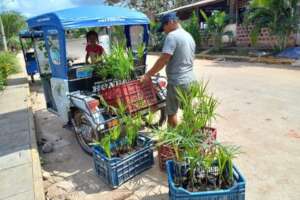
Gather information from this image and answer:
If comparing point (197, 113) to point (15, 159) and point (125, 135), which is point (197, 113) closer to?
point (125, 135)

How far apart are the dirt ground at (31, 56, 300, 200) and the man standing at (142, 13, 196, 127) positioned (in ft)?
3.82

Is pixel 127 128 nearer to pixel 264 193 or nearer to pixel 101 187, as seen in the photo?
pixel 101 187

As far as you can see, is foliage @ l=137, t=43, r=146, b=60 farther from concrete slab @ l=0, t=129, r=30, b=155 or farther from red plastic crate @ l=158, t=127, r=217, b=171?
concrete slab @ l=0, t=129, r=30, b=155

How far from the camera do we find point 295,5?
1226 cm

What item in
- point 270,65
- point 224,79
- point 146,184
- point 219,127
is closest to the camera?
point 146,184

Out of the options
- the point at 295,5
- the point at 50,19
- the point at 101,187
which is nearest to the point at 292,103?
the point at 101,187

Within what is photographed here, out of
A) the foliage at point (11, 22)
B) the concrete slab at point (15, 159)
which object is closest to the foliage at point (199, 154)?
the concrete slab at point (15, 159)

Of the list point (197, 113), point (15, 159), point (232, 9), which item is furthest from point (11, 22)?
point (197, 113)

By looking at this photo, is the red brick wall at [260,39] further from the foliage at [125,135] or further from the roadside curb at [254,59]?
the foliage at [125,135]

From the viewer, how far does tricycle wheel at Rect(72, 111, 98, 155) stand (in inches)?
181

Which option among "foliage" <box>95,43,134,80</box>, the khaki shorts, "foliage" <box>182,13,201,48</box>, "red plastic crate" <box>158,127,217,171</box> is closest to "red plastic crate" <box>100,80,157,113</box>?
"foliage" <box>95,43,134,80</box>

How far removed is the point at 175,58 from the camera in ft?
13.2

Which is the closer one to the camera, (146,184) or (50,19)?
(146,184)

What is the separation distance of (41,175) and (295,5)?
12.4 m
